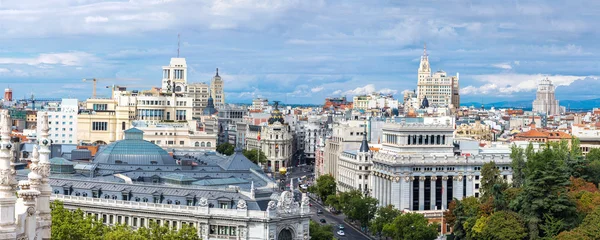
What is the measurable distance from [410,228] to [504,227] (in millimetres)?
24125

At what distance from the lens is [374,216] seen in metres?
149

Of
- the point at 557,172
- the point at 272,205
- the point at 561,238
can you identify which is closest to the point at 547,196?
the point at 557,172

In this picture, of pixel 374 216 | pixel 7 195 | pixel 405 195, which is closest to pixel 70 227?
pixel 7 195

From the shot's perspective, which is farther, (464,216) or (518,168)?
(518,168)

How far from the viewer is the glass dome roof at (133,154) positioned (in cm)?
14412

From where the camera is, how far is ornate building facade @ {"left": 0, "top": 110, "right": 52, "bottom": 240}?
42.6 metres

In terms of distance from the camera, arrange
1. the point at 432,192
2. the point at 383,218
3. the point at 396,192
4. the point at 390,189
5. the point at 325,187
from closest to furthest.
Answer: the point at 383,218 < the point at 396,192 < the point at 390,189 < the point at 432,192 < the point at 325,187

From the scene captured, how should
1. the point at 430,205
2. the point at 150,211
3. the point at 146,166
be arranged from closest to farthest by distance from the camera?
the point at 150,211 → the point at 146,166 → the point at 430,205

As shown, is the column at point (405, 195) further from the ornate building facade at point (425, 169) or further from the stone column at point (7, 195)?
the stone column at point (7, 195)

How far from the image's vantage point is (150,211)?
11456 centimetres

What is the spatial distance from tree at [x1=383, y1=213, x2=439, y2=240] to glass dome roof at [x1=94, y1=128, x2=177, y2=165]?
33.8 m

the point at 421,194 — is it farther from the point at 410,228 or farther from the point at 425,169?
the point at 410,228

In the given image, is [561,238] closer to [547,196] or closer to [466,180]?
[547,196]

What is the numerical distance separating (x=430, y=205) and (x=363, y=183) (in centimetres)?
1579
